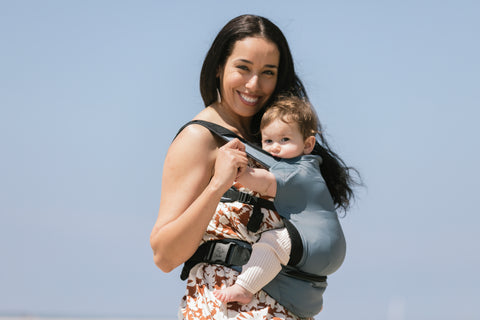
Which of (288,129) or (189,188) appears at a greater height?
(288,129)

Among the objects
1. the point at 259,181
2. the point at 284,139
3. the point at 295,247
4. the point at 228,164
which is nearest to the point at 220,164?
the point at 228,164

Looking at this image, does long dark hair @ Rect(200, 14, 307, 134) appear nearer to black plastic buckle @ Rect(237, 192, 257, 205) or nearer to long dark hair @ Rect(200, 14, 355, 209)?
long dark hair @ Rect(200, 14, 355, 209)

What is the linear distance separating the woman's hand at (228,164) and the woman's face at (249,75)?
462mm

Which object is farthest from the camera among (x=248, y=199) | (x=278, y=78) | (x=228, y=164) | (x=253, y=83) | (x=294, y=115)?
(x=278, y=78)

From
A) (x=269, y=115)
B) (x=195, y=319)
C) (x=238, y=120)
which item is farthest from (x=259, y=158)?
(x=195, y=319)

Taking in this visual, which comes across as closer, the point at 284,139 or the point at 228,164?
the point at 228,164

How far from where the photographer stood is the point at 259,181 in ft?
11.1

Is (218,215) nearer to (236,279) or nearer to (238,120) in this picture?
(236,279)

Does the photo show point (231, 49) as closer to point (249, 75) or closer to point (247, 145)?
point (249, 75)

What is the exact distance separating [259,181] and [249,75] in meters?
0.67

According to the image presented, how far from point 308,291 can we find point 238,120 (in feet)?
3.13

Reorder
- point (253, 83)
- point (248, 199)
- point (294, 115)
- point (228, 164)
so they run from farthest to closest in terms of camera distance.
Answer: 1. point (253, 83)
2. point (294, 115)
3. point (248, 199)
4. point (228, 164)

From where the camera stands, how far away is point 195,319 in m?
3.52

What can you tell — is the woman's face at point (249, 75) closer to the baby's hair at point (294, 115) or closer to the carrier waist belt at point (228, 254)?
the baby's hair at point (294, 115)
